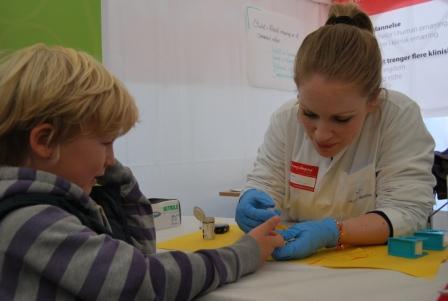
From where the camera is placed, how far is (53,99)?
627mm

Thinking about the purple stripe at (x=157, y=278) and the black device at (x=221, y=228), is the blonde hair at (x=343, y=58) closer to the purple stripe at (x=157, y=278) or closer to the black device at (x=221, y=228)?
the black device at (x=221, y=228)

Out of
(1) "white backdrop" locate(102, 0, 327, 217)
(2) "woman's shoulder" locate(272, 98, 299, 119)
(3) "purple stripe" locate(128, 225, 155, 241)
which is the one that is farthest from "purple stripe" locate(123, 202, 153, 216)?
(1) "white backdrop" locate(102, 0, 327, 217)

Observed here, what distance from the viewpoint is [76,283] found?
21.6 inches

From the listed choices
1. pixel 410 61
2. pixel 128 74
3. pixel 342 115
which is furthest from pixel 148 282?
pixel 410 61

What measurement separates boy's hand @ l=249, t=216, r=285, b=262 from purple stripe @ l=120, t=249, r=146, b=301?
0.94ft

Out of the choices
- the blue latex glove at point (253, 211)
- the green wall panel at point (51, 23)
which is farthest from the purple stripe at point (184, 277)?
the green wall panel at point (51, 23)

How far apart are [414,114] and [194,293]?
2.69 feet

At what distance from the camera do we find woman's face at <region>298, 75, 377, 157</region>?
1.03m

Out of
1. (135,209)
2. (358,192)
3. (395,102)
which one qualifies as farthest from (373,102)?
(135,209)

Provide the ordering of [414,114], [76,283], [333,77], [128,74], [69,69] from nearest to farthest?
[76,283], [69,69], [333,77], [414,114], [128,74]

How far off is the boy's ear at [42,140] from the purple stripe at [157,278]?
0.22 meters

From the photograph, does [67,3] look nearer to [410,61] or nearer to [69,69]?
[69,69]

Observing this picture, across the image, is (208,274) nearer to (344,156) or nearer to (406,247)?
(406,247)

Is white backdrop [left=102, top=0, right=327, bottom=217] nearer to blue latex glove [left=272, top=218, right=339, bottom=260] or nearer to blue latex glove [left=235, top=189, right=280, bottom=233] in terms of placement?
blue latex glove [left=235, top=189, right=280, bottom=233]
